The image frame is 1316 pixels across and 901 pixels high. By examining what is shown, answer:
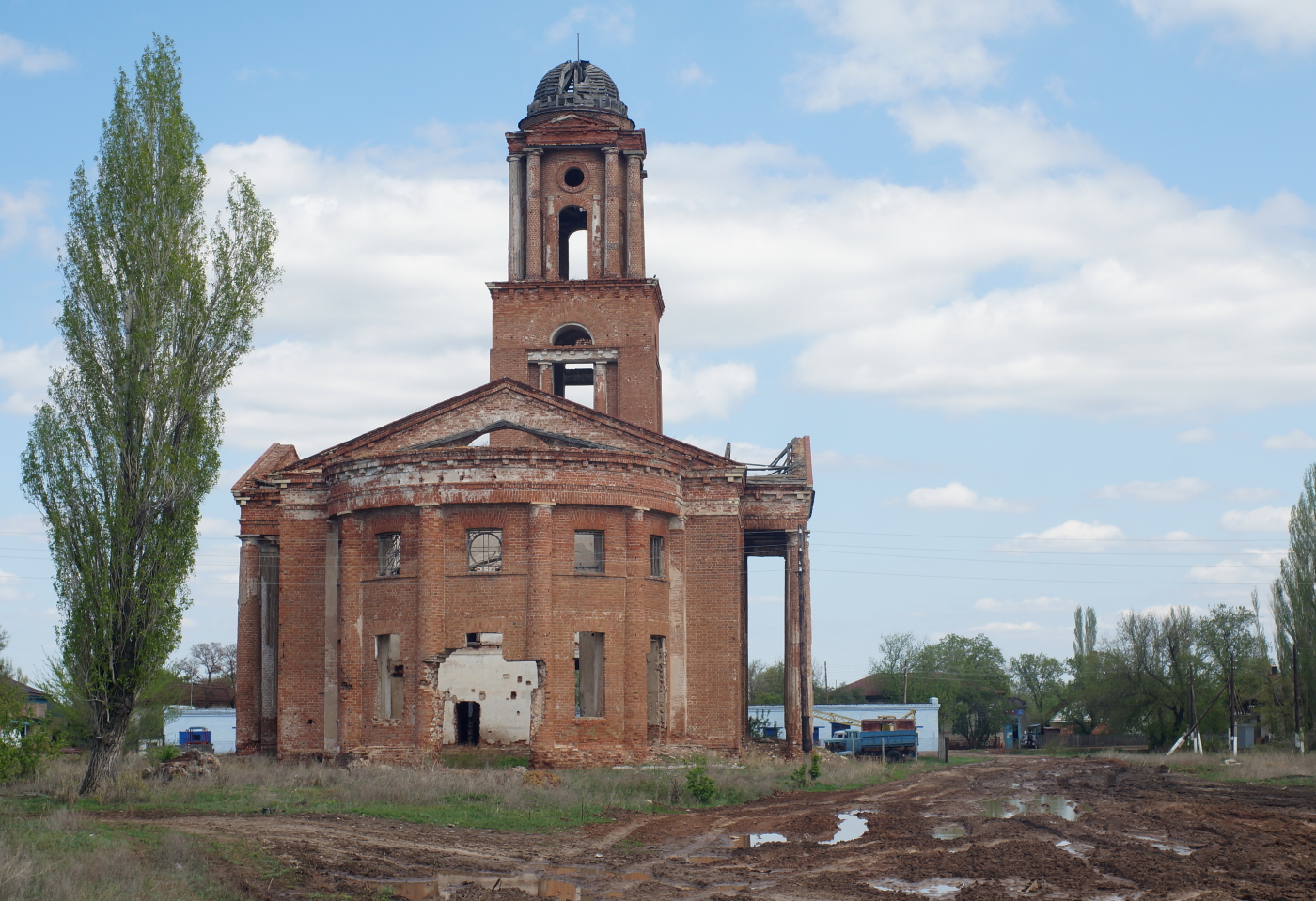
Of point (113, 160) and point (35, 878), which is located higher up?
point (113, 160)

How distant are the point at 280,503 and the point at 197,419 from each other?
31.5 feet

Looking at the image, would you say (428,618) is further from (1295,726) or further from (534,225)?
(1295,726)

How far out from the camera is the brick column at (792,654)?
1190 inches

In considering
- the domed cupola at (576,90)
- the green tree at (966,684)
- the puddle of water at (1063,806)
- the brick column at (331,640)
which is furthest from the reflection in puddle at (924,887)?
the green tree at (966,684)

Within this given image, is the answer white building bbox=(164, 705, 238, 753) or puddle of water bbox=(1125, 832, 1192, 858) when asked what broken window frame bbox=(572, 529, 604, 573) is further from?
white building bbox=(164, 705, 238, 753)

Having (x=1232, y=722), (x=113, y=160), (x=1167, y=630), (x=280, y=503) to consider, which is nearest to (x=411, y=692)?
(x=280, y=503)

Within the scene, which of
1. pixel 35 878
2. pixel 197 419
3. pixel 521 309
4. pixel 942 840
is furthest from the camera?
pixel 521 309

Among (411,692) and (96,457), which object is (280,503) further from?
(96,457)

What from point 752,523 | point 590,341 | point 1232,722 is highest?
point 590,341

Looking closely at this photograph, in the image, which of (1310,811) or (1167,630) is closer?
(1310,811)

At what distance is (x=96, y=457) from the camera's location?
2062 cm

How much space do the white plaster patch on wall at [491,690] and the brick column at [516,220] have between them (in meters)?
13.1

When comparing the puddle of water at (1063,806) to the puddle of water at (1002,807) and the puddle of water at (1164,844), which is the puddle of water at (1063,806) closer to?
the puddle of water at (1002,807)

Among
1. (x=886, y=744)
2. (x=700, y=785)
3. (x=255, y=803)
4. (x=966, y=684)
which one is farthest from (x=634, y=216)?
(x=966, y=684)
